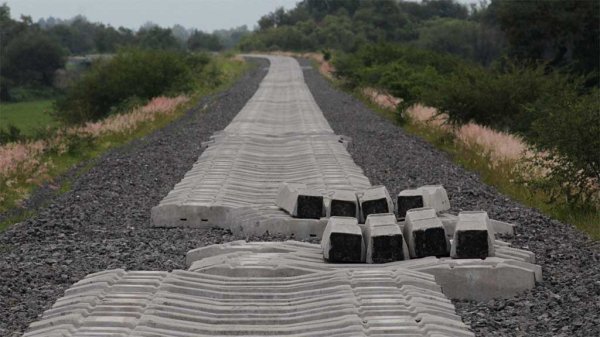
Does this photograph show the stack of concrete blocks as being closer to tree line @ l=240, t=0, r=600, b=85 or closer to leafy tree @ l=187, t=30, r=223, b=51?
tree line @ l=240, t=0, r=600, b=85

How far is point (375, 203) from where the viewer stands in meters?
10.7

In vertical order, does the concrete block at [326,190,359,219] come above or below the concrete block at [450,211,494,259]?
below

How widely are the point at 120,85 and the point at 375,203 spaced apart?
29.0 m

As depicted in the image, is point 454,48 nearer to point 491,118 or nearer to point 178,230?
point 491,118

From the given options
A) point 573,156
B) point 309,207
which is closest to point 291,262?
point 309,207

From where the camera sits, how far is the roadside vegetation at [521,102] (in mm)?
12648

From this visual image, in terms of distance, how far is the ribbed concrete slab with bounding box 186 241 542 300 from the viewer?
8.07 metres

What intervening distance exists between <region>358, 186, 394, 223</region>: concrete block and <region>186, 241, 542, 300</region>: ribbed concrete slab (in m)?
1.84

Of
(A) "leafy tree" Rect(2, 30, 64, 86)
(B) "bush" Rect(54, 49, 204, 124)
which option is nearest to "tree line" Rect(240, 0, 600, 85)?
(B) "bush" Rect(54, 49, 204, 124)

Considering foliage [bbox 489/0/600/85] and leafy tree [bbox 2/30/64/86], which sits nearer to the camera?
foliage [bbox 489/0/600/85]

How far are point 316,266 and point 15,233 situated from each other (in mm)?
4194

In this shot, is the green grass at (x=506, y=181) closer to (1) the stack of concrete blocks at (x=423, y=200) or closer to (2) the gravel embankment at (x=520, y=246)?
(2) the gravel embankment at (x=520, y=246)

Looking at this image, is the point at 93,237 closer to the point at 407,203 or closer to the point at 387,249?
the point at 407,203

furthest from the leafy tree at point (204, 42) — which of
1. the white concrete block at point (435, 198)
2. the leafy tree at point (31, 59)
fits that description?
the white concrete block at point (435, 198)
